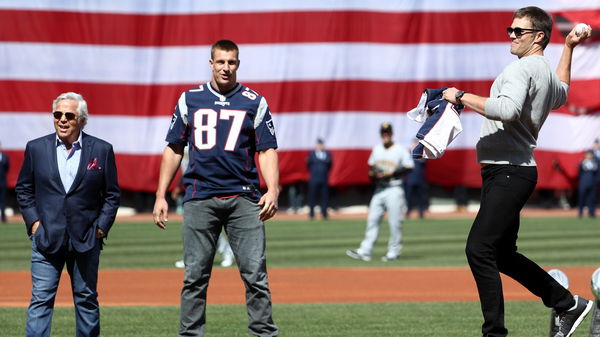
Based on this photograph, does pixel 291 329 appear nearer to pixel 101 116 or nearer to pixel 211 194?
pixel 211 194

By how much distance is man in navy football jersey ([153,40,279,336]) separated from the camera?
7148mm

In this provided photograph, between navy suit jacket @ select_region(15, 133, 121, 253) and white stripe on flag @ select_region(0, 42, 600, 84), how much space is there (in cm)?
2356

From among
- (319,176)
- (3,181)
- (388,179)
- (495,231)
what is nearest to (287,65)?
(319,176)

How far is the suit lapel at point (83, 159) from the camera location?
23.0ft

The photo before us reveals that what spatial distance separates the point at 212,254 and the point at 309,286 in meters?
5.89

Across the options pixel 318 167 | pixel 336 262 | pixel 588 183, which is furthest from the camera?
pixel 318 167

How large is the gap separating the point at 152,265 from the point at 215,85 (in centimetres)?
915

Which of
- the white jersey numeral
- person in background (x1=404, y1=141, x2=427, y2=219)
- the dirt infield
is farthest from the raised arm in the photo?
person in background (x1=404, y1=141, x2=427, y2=219)

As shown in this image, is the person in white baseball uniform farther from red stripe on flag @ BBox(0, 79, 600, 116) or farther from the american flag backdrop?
red stripe on flag @ BBox(0, 79, 600, 116)

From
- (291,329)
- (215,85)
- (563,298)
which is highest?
(215,85)

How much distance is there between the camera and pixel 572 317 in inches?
283

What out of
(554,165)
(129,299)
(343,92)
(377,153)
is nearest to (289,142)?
Result: (343,92)

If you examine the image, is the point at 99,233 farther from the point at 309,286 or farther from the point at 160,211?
the point at 309,286

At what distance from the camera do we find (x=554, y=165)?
104 feet
